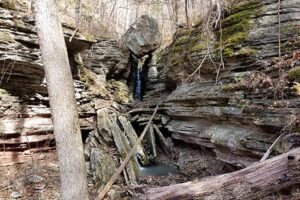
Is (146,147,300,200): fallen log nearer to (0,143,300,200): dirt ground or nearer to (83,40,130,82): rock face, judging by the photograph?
(0,143,300,200): dirt ground

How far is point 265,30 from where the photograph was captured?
22.2 ft

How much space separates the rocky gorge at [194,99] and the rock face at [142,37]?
3320 mm

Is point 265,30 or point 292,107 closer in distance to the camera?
point 292,107

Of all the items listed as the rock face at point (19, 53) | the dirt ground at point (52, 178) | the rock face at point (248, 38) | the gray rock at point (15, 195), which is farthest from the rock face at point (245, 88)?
the gray rock at point (15, 195)

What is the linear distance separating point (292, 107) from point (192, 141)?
431 cm

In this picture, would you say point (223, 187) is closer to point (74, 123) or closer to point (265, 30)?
point (74, 123)

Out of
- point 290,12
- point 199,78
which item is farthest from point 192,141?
point 290,12

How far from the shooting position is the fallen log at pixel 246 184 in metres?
3.94

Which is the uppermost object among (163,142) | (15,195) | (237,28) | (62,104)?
(237,28)

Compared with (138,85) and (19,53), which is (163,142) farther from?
(19,53)

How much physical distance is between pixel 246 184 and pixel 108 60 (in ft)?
33.0

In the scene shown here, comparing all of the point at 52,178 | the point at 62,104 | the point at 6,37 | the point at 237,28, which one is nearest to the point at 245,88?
the point at 237,28

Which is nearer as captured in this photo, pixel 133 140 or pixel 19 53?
pixel 19 53

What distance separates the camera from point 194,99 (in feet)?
28.2
